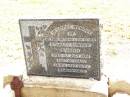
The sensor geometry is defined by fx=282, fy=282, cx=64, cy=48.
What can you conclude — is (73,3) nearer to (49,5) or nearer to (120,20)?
(49,5)

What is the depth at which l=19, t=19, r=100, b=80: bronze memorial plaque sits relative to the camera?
1.80 meters

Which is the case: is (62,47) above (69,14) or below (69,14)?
below

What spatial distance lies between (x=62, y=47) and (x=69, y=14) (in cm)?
175

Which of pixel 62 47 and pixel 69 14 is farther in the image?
pixel 69 14

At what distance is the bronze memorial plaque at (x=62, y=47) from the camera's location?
5.92ft

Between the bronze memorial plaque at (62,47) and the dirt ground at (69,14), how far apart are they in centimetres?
86

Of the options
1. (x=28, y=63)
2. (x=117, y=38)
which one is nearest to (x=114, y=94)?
(x=28, y=63)

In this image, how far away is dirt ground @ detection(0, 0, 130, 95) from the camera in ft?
10.1

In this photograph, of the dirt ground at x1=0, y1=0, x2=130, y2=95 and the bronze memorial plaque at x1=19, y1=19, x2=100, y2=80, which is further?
the dirt ground at x1=0, y1=0, x2=130, y2=95

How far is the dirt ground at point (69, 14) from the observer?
3.08 m

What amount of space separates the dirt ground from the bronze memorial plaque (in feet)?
2.81

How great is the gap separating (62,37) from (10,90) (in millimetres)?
501

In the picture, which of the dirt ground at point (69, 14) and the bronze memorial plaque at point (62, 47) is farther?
the dirt ground at point (69, 14)

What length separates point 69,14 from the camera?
3.58 meters
